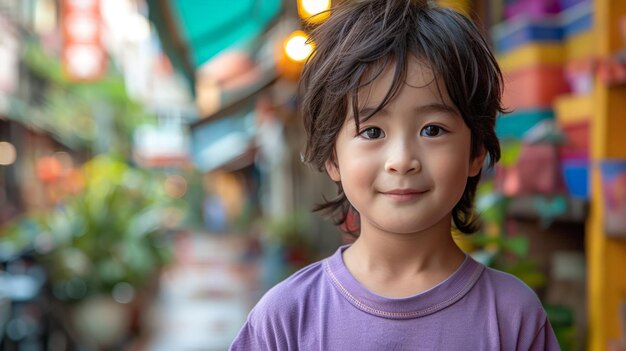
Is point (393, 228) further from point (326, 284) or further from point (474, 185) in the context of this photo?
point (474, 185)

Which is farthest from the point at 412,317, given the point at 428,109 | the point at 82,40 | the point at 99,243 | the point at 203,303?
the point at 82,40

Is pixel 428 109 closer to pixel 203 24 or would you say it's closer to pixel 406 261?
pixel 406 261

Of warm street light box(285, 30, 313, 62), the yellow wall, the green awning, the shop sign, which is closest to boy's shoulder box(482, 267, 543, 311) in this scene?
the yellow wall

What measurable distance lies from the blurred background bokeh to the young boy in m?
0.24

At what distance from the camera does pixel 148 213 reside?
732 cm

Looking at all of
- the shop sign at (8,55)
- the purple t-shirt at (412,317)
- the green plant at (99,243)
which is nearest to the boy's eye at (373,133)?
the purple t-shirt at (412,317)

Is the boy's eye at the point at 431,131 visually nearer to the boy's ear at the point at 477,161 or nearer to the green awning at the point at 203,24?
the boy's ear at the point at 477,161

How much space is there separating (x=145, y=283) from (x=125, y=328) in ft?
2.09

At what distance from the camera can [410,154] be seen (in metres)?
1.06

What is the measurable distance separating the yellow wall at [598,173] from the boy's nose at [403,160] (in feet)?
4.92

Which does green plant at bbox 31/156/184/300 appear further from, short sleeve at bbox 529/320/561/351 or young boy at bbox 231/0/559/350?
short sleeve at bbox 529/320/561/351

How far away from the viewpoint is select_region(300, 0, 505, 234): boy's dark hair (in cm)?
110

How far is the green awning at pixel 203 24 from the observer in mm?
5484

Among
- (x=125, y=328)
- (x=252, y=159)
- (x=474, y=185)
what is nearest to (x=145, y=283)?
(x=125, y=328)
